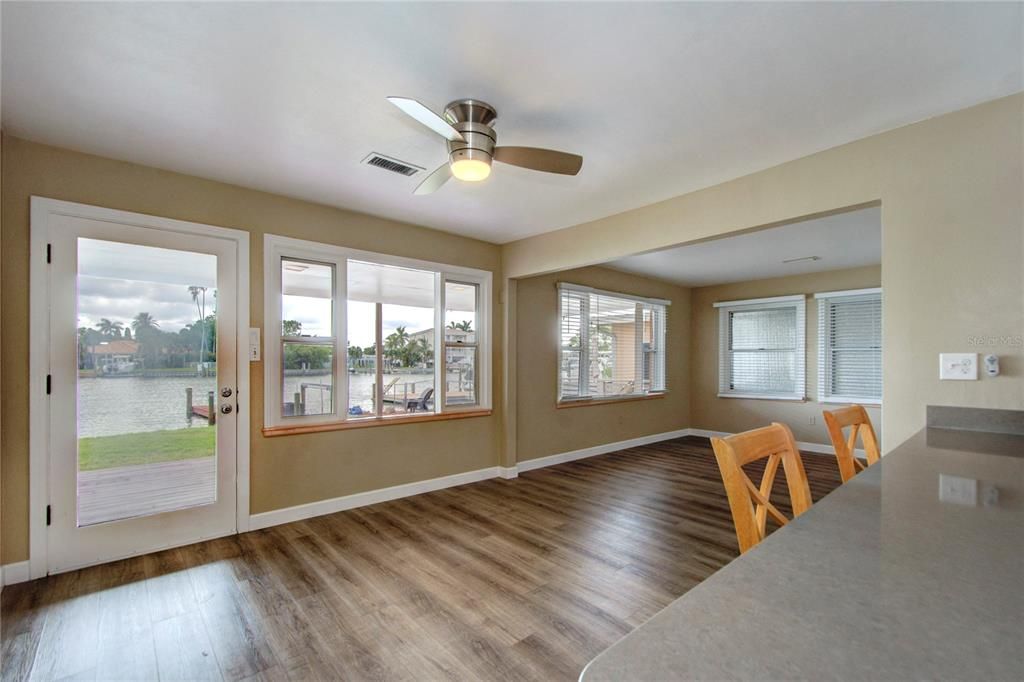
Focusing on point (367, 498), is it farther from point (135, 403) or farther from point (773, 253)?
point (773, 253)

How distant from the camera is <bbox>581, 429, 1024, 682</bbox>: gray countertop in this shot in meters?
0.45

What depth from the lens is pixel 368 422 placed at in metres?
4.00

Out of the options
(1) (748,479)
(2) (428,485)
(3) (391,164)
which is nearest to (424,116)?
(3) (391,164)

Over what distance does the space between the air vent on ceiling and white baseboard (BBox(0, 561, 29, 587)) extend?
9.98 feet

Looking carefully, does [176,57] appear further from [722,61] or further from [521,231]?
[521,231]

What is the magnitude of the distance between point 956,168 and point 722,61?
137 centimetres

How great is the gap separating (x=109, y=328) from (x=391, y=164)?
2.04m

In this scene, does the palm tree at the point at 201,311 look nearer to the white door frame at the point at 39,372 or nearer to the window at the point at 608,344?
the white door frame at the point at 39,372

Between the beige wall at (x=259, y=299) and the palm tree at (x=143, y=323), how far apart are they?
0.48 m

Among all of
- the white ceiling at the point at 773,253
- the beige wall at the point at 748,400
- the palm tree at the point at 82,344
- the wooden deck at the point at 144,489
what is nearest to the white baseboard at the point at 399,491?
the wooden deck at the point at 144,489

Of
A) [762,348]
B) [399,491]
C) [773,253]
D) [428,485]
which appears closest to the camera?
[399,491]

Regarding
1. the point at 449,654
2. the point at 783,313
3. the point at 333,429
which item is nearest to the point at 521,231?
the point at 333,429

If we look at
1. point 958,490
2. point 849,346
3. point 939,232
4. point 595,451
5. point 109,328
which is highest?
point 939,232

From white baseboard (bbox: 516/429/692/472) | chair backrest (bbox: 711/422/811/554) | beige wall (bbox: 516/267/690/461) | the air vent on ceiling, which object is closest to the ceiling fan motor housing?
the air vent on ceiling
